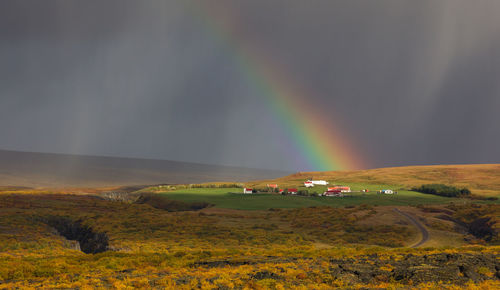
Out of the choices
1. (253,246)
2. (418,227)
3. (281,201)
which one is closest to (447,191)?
(281,201)

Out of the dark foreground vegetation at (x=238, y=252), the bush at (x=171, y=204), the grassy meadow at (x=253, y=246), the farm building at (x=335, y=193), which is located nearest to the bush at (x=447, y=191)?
the grassy meadow at (x=253, y=246)

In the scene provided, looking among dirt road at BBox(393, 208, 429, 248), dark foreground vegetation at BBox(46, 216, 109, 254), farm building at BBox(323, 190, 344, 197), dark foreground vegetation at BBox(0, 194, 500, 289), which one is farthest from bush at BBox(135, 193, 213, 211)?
dirt road at BBox(393, 208, 429, 248)

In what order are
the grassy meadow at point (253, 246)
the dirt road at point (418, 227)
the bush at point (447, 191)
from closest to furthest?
the grassy meadow at point (253, 246)
the dirt road at point (418, 227)
the bush at point (447, 191)

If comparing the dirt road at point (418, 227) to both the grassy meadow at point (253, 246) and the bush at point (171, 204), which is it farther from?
the bush at point (171, 204)

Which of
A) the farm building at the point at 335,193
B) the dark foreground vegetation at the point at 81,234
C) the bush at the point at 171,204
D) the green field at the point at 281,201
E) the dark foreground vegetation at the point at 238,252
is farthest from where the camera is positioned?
the farm building at the point at 335,193

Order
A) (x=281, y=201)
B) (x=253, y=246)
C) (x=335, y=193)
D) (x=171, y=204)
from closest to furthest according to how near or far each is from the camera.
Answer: (x=253, y=246) < (x=171, y=204) < (x=281, y=201) < (x=335, y=193)

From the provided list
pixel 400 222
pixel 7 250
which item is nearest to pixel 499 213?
pixel 400 222

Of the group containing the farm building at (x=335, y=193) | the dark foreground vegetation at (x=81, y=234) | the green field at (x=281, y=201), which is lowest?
the dark foreground vegetation at (x=81, y=234)

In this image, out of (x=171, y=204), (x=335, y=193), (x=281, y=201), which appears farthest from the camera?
(x=335, y=193)

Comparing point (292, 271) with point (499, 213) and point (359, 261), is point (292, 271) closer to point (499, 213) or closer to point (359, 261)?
point (359, 261)

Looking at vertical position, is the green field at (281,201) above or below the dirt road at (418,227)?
above

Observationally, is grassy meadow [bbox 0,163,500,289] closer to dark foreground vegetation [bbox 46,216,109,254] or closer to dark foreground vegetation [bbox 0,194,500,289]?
dark foreground vegetation [bbox 0,194,500,289]

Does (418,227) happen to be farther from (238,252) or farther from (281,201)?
(281,201)

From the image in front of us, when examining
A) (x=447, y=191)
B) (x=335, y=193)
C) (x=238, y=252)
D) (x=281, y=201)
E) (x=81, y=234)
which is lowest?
(x=81, y=234)
